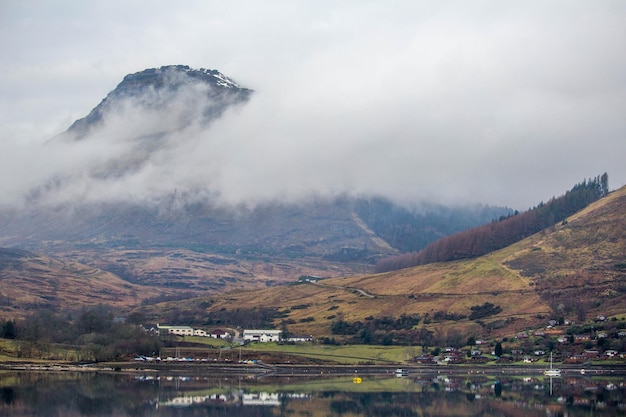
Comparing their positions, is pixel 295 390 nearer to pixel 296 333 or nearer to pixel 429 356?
pixel 429 356

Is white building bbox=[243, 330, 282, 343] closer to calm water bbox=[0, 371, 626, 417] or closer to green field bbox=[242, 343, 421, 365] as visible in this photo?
green field bbox=[242, 343, 421, 365]

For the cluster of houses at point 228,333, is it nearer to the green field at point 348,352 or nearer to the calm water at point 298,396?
the green field at point 348,352

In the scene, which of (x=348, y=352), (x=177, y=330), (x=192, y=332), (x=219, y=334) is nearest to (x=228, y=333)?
(x=219, y=334)

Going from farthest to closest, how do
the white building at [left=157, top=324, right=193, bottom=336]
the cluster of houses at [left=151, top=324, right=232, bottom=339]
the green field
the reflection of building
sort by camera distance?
the cluster of houses at [left=151, top=324, right=232, bottom=339]
the white building at [left=157, top=324, right=193, bottom=336]
the green field
the reflection of building

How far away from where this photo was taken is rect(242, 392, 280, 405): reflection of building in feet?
320

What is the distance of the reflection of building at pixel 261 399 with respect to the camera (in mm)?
97469

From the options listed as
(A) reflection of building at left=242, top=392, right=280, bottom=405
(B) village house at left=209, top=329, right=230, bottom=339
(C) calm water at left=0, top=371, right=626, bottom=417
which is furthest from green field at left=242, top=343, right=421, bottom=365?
(A) reflection of building at left=242, top=392, right=280, bottom=405

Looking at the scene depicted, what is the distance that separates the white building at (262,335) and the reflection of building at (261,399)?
68.2 meters

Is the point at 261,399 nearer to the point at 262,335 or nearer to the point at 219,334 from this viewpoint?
the point at 262,335

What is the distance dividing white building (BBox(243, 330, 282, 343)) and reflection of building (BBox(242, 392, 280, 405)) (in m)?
68.2

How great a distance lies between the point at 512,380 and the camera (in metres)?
130

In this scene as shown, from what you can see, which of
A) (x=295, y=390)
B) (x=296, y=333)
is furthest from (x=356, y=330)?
(x=295, y=390)

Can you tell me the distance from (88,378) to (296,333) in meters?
71.0

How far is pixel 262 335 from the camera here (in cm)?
17762
